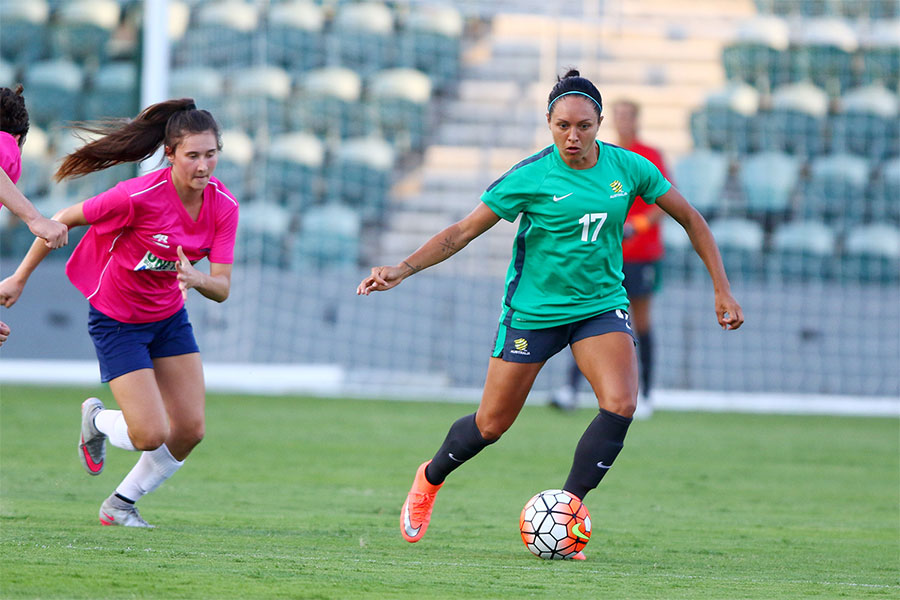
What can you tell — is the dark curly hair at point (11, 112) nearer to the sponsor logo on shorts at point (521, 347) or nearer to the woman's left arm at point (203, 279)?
the woman's left arm at point (203, 279)

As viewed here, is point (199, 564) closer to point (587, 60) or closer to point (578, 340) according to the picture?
point (578, 340)

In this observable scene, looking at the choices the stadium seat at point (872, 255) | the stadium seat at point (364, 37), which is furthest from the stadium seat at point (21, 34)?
the stadium seat at point (872, 255)

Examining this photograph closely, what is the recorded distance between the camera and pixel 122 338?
4.97 m

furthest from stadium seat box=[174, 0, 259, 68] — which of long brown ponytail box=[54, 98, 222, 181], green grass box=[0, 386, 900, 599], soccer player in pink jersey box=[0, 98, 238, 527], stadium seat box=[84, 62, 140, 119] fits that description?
long brown ponytail box=[54, 98, 222, 181]

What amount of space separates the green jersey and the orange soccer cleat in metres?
0.71

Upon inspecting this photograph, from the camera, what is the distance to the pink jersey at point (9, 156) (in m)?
4.56

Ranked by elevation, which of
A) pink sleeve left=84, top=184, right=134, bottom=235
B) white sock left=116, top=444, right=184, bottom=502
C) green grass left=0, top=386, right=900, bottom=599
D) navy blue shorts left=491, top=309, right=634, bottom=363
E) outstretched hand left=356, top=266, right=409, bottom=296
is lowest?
green grass left=0, top=386, right=900, bottom=599

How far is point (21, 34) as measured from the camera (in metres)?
13.2

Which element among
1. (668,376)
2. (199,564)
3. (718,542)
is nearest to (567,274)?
(718,542)

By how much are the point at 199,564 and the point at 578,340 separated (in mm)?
1650

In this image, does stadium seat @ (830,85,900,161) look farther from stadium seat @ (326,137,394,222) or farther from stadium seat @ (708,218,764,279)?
stadium seat @ (326,137,394,222)

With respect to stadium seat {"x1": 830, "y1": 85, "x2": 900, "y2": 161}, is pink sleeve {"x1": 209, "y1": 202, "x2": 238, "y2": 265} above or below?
below

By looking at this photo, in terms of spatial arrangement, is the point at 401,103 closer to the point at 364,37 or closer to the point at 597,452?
the point at 364,37

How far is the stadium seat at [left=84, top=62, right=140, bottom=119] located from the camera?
1284 centimetres
